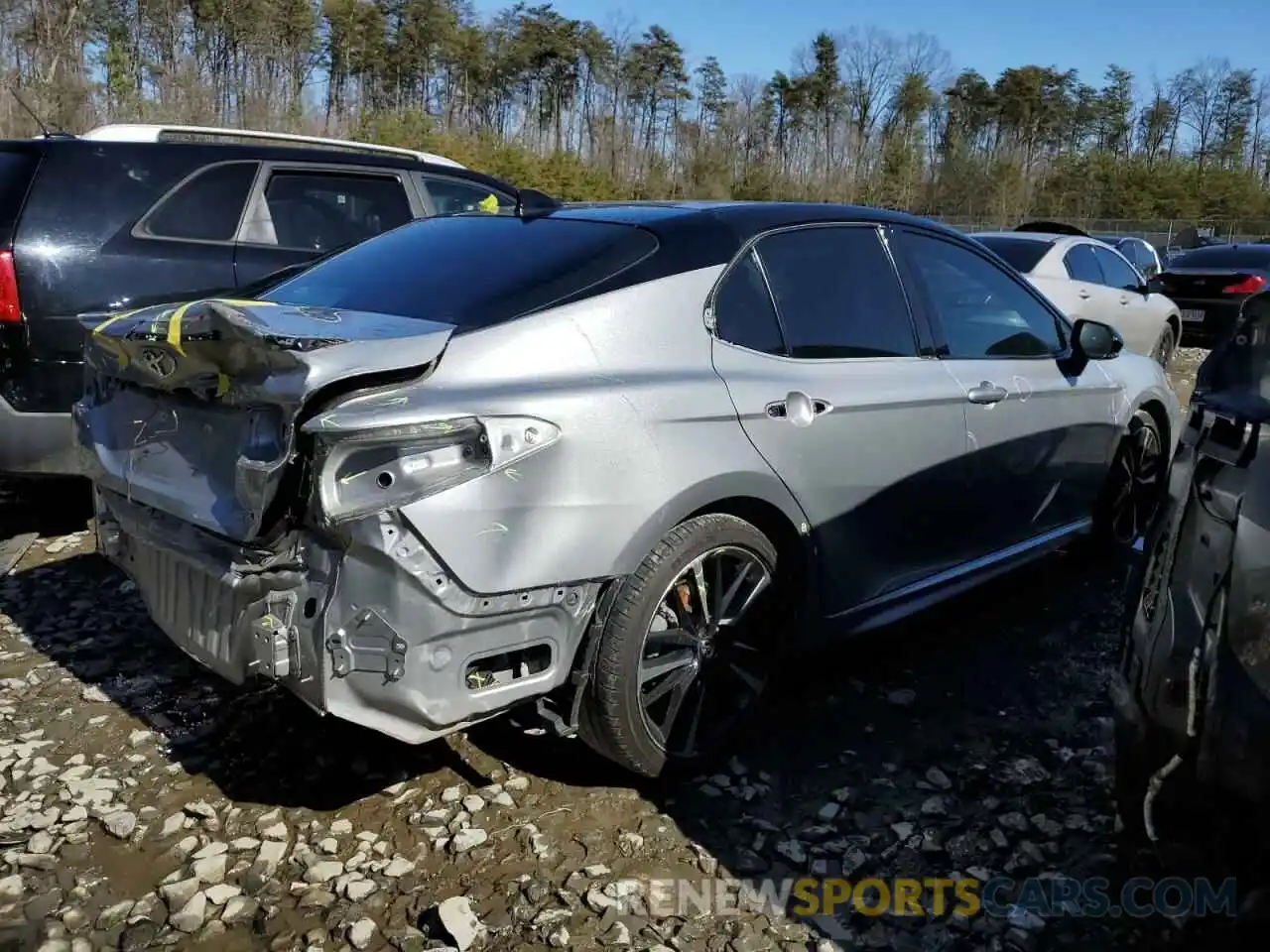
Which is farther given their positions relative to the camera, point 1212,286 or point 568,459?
point 1212,286

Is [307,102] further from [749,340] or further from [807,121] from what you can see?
[749,340]

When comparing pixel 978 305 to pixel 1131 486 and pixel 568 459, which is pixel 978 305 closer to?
pixel 1131 486

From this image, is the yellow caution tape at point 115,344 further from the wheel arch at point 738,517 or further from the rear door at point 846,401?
the rear door at point 846,401

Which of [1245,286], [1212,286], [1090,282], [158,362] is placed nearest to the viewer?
[158,362]

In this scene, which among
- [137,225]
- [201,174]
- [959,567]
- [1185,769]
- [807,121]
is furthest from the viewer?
[807,121]

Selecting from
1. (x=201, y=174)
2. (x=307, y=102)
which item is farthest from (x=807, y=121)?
(x=201, y=174)

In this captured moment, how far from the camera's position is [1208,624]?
1985mm

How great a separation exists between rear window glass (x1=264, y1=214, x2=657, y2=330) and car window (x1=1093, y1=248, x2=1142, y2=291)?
8961 mm

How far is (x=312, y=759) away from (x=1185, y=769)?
2.36m

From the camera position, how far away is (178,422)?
2.78 meters

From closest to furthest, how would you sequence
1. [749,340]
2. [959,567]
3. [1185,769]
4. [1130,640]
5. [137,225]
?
[1185,769] < [1130,640] < [749,340] < [959,567] < [137,225]

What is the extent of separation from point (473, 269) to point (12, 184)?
112 inches

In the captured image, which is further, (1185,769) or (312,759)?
(312,759)

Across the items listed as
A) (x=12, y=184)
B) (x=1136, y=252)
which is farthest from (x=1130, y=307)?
(x=12, y=184)
